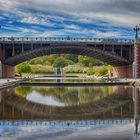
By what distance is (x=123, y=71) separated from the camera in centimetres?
11219

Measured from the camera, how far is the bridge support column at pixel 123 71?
345ft

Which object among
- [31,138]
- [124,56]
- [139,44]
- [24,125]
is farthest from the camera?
[124,56]

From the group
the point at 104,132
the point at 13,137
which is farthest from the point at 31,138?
the point at 104,132

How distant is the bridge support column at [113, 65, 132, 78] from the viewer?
105 m

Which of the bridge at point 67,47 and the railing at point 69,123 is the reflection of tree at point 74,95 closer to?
the railing at point 69,123

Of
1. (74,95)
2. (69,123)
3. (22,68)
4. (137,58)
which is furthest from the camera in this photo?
(22,68)

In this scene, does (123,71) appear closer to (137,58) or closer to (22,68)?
(137,58)

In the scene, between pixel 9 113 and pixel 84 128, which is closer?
pixel 84 128

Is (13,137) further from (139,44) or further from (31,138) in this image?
(139,44)

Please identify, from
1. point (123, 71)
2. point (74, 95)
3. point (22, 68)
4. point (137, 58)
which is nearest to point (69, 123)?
point (74, 95)

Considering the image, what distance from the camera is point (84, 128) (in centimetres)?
2128

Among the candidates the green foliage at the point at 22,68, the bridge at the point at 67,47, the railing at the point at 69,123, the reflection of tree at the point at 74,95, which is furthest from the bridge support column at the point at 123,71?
the railing at the point at 69,123

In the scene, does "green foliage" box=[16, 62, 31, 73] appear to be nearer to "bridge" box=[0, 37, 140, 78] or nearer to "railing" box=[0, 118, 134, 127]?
"bridge" box=[0, 37, 140, 78]

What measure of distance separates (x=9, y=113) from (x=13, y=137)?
10.1 metres
